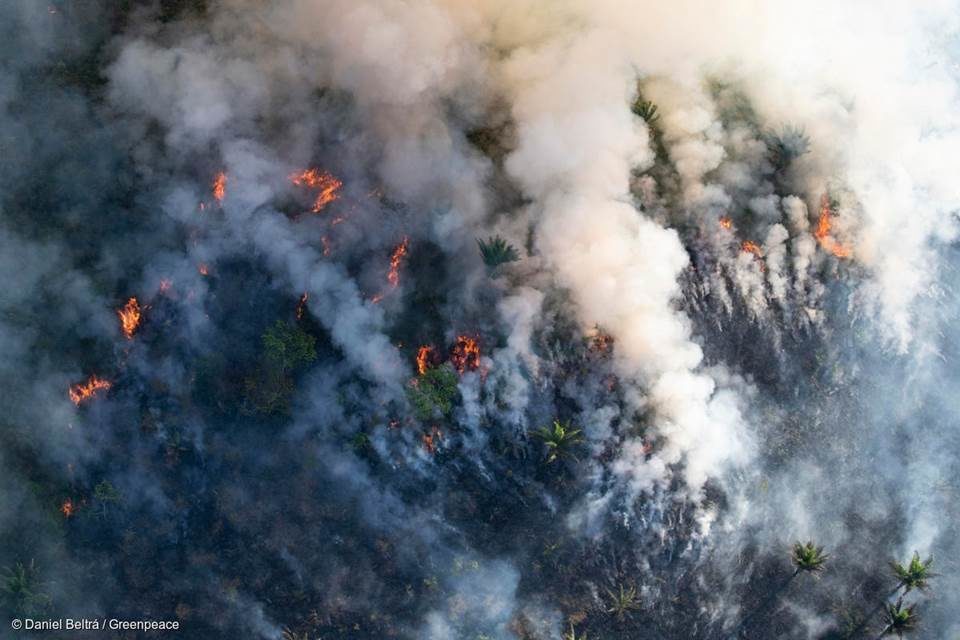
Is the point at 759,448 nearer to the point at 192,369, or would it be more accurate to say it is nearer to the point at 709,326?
the point at 709,326

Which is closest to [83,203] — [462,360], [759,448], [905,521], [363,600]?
[462,360]

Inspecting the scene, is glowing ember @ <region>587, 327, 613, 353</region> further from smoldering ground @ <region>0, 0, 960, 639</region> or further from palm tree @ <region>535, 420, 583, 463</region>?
palm tree @ <region>535, 420, 583, 463</region>

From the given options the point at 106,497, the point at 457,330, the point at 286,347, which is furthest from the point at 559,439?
the point at 106,497

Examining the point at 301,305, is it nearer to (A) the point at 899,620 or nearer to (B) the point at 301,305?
(B) the point at 301,305

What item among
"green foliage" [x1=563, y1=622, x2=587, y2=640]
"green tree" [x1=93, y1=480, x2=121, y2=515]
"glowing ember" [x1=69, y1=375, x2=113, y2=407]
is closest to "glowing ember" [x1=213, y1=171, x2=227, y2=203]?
"glowing ember" [x1=69, y1=375, x2=113, y2=407]

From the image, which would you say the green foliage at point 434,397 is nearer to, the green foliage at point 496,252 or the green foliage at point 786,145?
the green foliage at point 496,252
